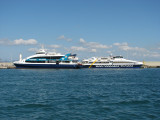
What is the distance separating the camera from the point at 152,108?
56.5 feet

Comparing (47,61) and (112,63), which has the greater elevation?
(47,61)

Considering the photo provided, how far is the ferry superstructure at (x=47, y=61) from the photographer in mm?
91625

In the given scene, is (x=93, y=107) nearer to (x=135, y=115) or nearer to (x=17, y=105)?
(x=135, y=115)

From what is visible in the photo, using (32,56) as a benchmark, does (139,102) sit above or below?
below

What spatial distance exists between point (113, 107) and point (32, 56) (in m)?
81.5

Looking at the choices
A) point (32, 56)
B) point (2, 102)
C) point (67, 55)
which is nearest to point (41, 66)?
point (32, 56)

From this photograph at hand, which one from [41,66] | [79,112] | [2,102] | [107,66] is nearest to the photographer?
[79,112]

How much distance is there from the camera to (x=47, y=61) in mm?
93750

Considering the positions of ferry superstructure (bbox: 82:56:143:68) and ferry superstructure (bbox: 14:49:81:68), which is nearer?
ferry superstructure (bbox: 14:49:81:68)

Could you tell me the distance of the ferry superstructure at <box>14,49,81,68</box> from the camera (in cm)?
9162

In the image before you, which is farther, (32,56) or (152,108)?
(32,56)

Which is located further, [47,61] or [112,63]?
[112,63]

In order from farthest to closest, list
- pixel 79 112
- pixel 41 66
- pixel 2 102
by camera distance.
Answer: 1. pixel 41 66
2. pixel 2 102
3. pixel 79 112

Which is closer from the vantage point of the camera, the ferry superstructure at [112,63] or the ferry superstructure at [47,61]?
the ferry superstructure at [47,61]
